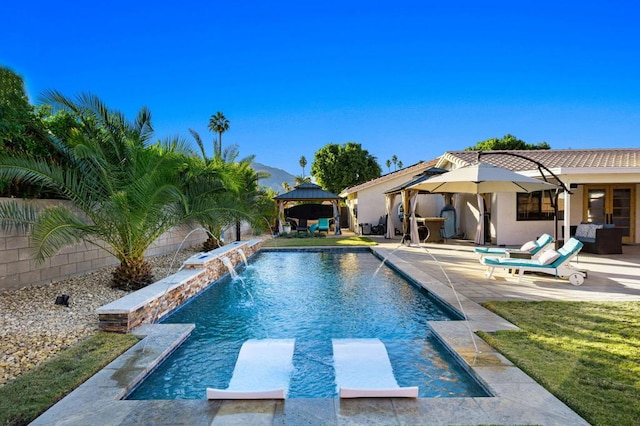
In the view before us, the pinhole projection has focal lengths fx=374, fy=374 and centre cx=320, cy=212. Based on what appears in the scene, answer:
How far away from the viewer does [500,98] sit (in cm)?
2339

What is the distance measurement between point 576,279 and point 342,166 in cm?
3948

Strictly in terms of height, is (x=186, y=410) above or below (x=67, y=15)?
below

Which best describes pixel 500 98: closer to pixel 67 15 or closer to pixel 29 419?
pixel 67 15

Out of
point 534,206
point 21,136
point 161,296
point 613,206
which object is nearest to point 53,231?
point 161,296

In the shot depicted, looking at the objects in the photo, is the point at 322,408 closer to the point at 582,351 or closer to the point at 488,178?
the point at 582,351

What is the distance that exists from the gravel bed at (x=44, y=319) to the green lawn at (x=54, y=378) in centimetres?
27

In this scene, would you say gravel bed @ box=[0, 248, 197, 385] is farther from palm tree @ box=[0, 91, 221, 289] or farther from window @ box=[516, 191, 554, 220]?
window @ box=[516, 191, 554, 220]

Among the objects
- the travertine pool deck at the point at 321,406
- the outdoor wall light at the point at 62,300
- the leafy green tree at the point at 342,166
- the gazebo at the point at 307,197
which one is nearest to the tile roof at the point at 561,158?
the gazebo at the point at 307,197

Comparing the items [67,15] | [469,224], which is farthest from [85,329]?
[469,224]

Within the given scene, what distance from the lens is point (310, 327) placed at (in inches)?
235

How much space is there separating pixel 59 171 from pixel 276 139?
39827 mm

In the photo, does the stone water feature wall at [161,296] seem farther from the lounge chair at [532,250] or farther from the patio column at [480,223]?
the patio column at [480,223]

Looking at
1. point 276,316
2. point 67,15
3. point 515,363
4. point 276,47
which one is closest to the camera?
point 515,363

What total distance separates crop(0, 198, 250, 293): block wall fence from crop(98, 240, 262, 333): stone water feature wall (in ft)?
7.81
